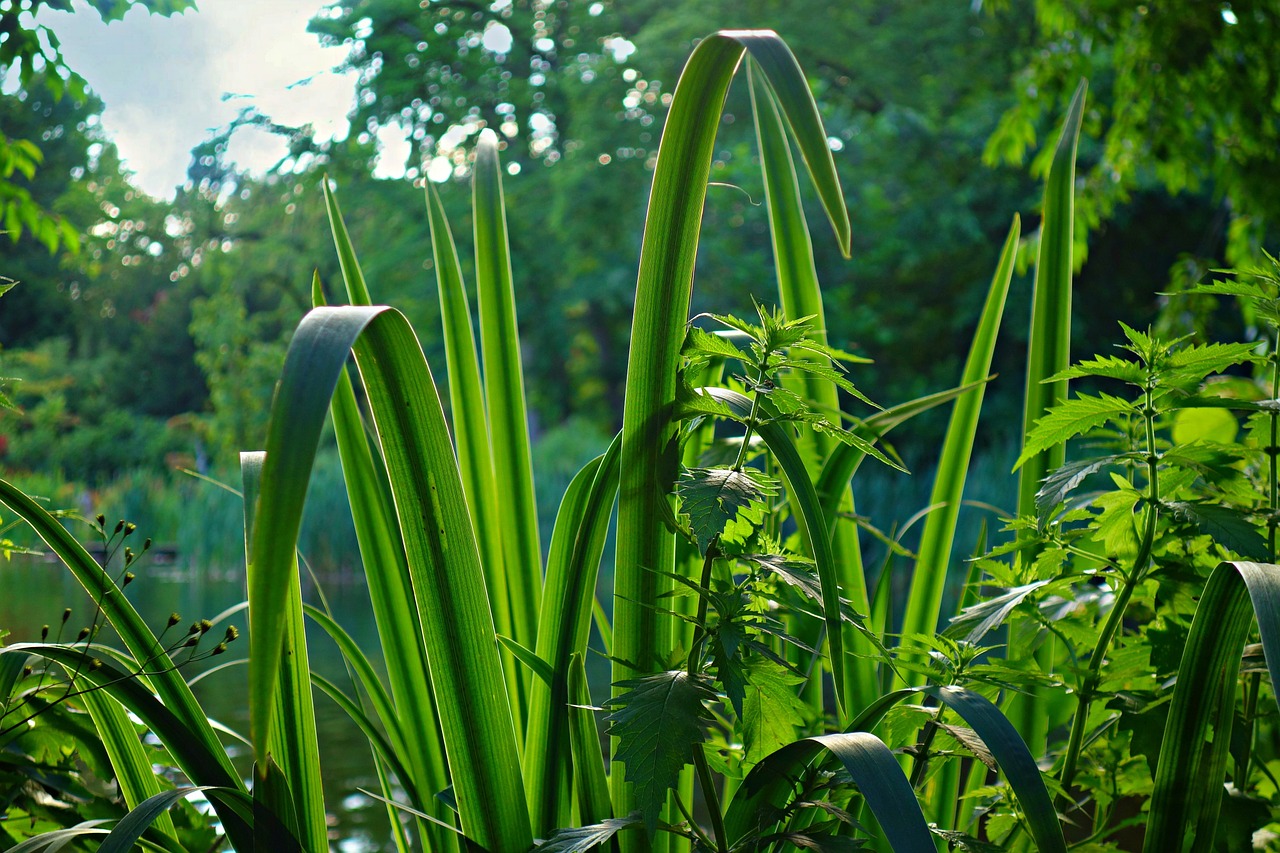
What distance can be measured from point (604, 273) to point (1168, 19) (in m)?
5.16

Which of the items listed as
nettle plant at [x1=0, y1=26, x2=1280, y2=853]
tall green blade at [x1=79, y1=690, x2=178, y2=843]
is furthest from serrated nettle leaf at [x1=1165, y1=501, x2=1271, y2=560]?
tall green blade at [x1=79, y1=690, x2=178, y2=843]

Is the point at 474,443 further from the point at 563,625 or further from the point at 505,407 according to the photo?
the point at 563,625

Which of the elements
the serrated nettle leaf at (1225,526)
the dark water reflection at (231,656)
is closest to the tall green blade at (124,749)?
the dark water reflection at (231,656)

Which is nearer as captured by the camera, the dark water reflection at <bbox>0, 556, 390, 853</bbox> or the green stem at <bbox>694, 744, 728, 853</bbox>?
the green stem at <bbox>694, 744, 728, 853</bbox>

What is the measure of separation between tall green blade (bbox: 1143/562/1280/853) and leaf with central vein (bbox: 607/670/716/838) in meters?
0.19

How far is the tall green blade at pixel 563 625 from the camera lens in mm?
390

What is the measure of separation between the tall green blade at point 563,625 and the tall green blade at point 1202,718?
0.77 feet

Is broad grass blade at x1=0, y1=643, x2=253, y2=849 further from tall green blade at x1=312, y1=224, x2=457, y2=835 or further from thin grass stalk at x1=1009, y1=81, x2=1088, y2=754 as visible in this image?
thin grass stalk at x1=1009, y1=81, x2=1088, y2=754

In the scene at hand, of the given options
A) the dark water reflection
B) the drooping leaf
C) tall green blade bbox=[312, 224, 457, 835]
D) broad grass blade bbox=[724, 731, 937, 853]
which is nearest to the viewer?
broad grass blade bbox=[724, 731, 937, 853]

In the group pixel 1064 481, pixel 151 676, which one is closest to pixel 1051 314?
pixel 1064 481

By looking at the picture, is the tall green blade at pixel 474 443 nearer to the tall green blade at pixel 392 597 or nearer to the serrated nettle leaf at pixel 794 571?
the tall green blade at pixel 392 597

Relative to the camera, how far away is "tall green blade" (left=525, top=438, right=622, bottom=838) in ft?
1.28

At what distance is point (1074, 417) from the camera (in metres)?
0.39

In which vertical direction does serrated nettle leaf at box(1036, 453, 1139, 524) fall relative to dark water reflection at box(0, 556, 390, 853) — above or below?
above
